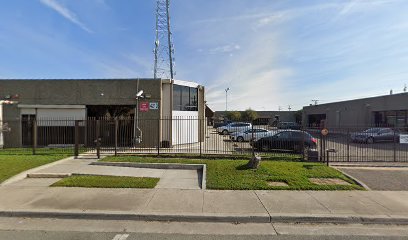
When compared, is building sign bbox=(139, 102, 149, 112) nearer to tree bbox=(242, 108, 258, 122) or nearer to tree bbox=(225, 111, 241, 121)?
tree bbox=(242, 108, 258, 122)

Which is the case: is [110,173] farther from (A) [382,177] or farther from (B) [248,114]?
(B) [248,114]

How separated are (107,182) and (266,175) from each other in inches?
200

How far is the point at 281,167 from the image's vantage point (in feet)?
31.6

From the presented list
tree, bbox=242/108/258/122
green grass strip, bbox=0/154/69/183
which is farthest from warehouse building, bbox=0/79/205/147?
tree, bbox=242/108/258/122

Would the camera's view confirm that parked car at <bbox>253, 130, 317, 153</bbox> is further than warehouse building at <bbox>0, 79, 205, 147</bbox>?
No

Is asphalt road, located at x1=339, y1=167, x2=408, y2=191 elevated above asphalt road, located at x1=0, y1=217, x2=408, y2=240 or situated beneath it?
elevated above

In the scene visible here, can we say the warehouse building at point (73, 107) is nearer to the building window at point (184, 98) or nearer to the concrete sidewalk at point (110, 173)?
the building window at point (184, 98)

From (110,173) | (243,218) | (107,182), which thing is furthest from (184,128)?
(243,218)

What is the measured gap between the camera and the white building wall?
17078 millimetres

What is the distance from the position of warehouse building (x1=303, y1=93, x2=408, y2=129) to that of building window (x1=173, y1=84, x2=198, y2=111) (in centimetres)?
1072

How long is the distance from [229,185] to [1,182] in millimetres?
6791

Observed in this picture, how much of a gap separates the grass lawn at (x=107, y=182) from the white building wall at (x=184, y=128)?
8.51 metres

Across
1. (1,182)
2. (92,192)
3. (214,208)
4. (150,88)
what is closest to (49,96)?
(150,88)

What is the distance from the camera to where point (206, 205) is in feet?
19.9
